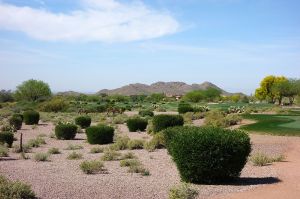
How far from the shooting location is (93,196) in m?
12.9

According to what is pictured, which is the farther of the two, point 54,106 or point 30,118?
point 54,106

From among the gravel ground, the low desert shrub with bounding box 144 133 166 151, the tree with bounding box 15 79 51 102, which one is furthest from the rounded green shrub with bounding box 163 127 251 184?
the tree with bounding box 15 79 51 102

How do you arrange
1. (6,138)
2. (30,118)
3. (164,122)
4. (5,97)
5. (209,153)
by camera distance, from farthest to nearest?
(5,97) < (30,118) < (164,122) < (6,138) < (209,153)

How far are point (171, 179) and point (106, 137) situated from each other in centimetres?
1433

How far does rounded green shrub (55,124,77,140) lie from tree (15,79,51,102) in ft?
249

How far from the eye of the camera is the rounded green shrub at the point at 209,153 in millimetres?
14031

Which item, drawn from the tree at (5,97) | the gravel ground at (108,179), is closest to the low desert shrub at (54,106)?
the tree at (5,97)

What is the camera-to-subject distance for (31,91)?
10769cm

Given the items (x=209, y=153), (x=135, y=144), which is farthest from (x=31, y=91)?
(x=209, y=153)

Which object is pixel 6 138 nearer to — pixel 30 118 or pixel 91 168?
pixel 91 168

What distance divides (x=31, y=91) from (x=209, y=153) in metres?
98.0

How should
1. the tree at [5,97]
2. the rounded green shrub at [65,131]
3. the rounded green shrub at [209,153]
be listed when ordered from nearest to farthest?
the rounded green shrub at [209,153]
the rounded green shrub at [65,131]
the tree at [5,97]

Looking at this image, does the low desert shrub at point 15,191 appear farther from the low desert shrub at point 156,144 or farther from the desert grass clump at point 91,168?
the low desert shrub at point 156,144

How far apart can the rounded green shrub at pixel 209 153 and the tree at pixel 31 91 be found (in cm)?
9603
